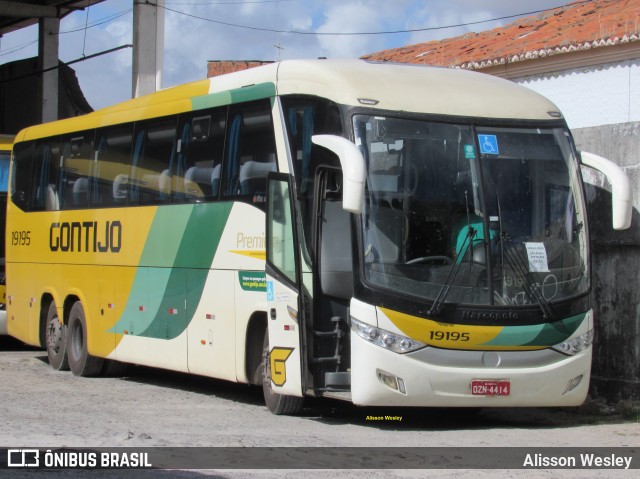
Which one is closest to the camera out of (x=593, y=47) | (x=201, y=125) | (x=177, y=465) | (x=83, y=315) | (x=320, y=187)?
(x=177, y=465)

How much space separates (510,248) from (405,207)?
1061mm

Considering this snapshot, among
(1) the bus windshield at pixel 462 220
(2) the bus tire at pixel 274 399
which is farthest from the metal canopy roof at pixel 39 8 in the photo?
(1) the bus windshield at pixel 462 220

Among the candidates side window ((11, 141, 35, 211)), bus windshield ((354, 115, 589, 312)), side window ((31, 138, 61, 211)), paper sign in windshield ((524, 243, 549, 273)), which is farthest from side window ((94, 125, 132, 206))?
paper sign in windshield ((524, 243, 549, 273))

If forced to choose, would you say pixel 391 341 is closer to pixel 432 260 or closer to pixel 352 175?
pixel 432 260

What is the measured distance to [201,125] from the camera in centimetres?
1269

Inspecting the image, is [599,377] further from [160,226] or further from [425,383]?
[160,226]

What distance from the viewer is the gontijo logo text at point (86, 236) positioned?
1459 cm

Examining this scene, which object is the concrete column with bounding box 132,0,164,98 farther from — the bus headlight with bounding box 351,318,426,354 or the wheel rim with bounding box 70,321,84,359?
the bus headlight with bounding box 351,318,426,354

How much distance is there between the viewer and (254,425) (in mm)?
10438

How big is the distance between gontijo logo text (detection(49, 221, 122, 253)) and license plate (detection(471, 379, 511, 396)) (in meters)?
6.26

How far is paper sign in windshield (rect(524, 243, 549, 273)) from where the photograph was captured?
10148 mm

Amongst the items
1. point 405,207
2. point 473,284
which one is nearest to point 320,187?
point 405,207

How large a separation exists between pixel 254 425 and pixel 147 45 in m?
17.1

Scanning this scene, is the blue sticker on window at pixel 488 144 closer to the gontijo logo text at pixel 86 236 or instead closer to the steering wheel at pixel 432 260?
the steering wheel at pixel 432 260
